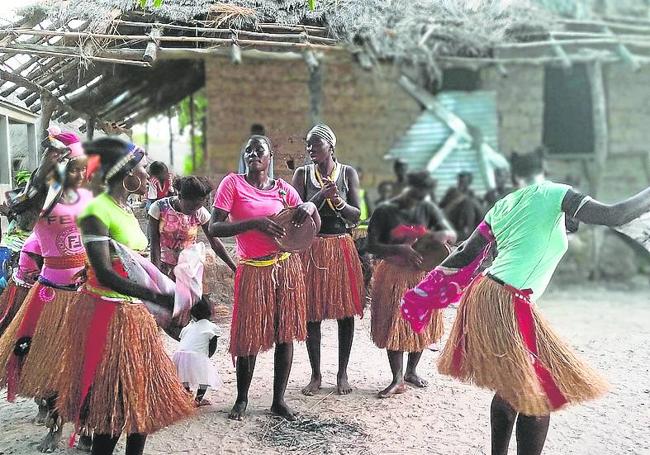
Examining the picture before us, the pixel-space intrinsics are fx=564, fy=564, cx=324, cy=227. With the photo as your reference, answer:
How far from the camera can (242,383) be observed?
3.41 m

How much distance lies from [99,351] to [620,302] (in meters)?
7.32

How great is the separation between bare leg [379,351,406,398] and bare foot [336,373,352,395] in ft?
0.79

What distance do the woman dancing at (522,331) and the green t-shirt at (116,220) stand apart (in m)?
1.44

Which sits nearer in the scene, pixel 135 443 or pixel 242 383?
pixel 135 443

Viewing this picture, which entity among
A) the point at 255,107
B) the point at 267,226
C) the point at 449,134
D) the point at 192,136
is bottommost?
the point at 267,226

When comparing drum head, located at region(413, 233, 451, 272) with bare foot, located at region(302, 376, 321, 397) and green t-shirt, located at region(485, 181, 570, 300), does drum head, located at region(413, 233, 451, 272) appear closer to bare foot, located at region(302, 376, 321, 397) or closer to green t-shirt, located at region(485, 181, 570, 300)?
green t-shirt, located at region(485, 181, 570, 300)

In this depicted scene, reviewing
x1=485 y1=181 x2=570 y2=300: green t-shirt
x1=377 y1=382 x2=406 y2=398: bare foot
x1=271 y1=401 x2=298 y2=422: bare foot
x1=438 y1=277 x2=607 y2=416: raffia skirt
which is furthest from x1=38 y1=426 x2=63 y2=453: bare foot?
x1=485 y1=181 x2=570 y2=300: green t-shirt

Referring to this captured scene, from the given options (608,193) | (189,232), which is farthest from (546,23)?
(189,232)

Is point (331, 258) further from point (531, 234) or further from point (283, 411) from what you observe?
point (531, 234)

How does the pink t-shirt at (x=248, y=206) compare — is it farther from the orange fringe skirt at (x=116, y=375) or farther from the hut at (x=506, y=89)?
the hut at (x=506, y=89)

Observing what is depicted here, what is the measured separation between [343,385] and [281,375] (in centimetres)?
67

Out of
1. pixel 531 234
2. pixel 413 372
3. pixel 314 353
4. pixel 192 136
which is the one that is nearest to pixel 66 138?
pixel 314 353

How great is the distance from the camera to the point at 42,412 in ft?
10.9

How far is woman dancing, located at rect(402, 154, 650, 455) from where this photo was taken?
224 centimetres
